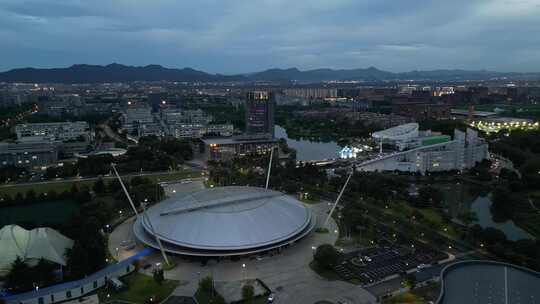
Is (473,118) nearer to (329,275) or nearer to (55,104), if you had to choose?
(329,275)

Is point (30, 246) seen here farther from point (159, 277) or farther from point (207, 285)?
point (207, 285)

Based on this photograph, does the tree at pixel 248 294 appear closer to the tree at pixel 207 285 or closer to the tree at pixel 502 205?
the tree at pixel 207 285

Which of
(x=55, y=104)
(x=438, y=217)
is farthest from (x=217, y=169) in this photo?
(x=55, y=104)

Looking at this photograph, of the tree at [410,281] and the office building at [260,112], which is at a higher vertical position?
the office building at [260,112]

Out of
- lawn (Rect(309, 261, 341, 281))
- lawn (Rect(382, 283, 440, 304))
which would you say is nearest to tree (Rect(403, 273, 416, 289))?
lawn (Rect(382, 283, 440, 304))

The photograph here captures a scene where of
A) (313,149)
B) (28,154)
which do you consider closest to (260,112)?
(313,149)

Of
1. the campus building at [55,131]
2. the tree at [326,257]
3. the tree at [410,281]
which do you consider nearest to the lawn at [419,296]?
the tree at [410,281]
